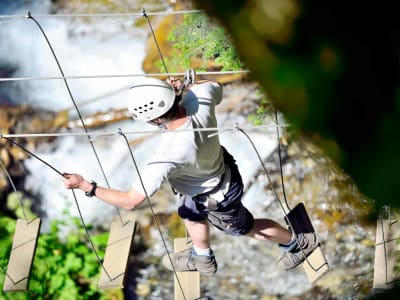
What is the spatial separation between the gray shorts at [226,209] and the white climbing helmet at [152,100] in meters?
0.37

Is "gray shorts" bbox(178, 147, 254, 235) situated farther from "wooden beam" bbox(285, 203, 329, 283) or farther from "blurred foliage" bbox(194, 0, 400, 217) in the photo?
"blurred foliage" bbox(194, 0, 400, 217)

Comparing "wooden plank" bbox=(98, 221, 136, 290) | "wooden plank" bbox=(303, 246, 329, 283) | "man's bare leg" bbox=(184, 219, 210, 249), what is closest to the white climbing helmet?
"man's bare leg" bbox=(184, 219, 210, 249)

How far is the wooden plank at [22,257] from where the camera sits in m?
2.61

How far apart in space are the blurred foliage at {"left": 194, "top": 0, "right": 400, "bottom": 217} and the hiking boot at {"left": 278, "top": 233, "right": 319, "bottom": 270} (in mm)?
2113

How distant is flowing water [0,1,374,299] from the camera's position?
410 centimetres

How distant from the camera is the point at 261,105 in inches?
165

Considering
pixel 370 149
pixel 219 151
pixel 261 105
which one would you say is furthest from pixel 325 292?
pixel 370 149

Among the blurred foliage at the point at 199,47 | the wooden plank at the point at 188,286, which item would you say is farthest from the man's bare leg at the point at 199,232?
the blurred foliage at the point at 199,47

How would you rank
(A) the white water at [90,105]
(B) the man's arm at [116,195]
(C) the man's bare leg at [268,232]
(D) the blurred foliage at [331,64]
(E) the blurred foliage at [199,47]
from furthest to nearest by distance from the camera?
(A) the white water at [90,105] → (E) the blurred foliage at [199,47] → (C) the man's bare leg at [268,232] → (B) the man's arm at [116,195] → (D) the blurred foliage at [331,64]

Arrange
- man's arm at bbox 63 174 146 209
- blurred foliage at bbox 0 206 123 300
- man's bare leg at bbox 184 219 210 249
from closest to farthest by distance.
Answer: man's arm at bbox 63 174 146 209, man's bare leg at bbox 184 219 210 249, blurred foliage at bbox 0 206 123 300

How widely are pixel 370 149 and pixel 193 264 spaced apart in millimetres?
2197

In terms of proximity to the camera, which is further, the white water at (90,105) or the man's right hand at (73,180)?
the white water at (90,105)

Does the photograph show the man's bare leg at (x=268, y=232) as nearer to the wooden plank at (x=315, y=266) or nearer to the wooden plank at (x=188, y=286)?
the wooden plank at (x=315, y=266)

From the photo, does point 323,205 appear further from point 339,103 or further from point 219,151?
point 339,103
